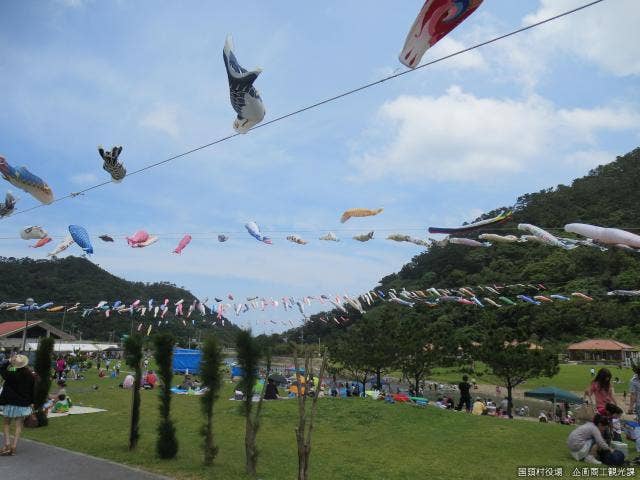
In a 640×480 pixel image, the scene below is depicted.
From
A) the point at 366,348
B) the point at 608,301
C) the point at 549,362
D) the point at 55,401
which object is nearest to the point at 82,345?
the point at 366,348

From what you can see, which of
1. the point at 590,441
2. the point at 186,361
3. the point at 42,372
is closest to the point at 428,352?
the point at 186,361

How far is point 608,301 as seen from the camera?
51.4 m

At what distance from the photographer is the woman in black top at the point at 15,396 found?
7.16 meters

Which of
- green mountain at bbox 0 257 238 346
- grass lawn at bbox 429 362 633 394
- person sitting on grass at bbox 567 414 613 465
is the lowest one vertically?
grass lawn at bbox 429 362 633 394

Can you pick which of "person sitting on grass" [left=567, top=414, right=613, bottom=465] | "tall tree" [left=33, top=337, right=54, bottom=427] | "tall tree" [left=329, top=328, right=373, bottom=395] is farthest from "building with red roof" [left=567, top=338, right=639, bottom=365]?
"tall tree" [left=33, top=337, right=54, bottom=427]

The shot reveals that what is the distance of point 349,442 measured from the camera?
9.63m

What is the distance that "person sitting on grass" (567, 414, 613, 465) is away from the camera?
23.5ft

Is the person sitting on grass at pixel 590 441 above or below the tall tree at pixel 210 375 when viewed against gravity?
below

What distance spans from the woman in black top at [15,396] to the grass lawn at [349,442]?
1.05m

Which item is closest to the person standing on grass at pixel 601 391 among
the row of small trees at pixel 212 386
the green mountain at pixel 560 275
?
the row of small trees at pixel 212 386

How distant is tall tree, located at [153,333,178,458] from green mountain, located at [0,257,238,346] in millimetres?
41595

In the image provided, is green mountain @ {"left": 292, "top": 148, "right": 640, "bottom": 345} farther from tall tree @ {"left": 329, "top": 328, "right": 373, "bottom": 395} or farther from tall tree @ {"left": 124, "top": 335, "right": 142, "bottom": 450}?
tall tree @ {"left": 124, "top": 335, "right": 142, "bottom": 450}

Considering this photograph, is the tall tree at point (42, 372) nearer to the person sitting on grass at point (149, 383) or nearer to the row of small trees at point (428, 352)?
the person sitting on grass at point (149, 383)

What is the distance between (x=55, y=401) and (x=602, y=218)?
65.3 meters
